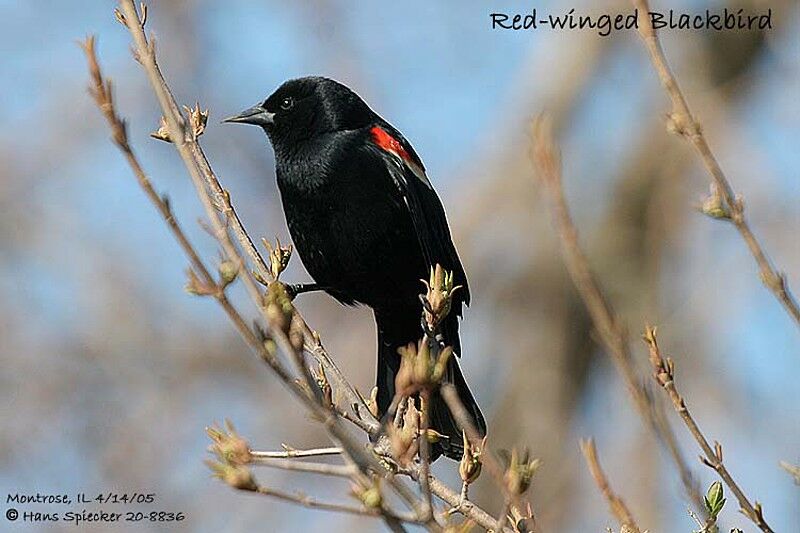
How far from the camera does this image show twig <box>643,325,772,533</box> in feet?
6.15

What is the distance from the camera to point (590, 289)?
1586mm

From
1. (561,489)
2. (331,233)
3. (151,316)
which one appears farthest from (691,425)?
(151,316)

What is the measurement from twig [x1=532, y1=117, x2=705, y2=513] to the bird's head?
8.16 feet

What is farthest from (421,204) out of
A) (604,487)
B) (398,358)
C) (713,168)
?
(604,487)

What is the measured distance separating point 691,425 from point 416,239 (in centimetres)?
214

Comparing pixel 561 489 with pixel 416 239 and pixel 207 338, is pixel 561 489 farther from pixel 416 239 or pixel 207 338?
pixel 416 239

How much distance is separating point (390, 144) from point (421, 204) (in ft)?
0.78

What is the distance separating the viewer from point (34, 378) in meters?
7.68

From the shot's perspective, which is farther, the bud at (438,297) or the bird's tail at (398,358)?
the bird's tail at (398,358)

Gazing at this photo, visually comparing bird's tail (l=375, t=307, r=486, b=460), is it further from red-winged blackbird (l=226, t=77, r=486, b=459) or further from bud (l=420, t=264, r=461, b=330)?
bud (l=420, t=264, r=461, b=330)

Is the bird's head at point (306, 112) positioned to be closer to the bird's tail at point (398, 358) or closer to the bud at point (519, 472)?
the bird's tail at point (398, 358)

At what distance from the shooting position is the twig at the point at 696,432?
6.15ft

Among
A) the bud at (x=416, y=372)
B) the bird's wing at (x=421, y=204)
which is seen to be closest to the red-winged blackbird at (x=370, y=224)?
the bird's wing at (x=421, y=204)

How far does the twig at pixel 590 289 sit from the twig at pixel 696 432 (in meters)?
0.20
